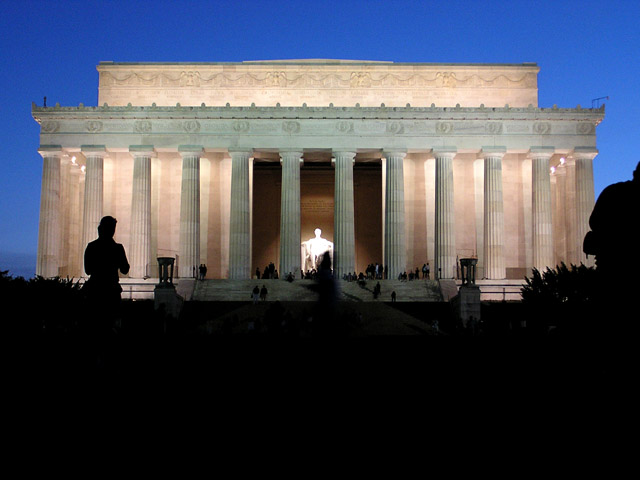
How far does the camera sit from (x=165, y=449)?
29.0ft

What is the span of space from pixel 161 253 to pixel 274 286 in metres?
11.5

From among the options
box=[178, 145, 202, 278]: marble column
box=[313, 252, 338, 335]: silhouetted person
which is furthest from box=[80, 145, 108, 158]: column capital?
box=[313, 252, 338, 335]: silhouetted person

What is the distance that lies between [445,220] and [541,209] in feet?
22.2

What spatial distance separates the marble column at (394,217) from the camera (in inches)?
1956

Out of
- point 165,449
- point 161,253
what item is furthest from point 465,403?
point 161,253

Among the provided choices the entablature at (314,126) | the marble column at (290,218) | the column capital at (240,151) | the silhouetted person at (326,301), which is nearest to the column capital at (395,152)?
the entablature at (314,126)

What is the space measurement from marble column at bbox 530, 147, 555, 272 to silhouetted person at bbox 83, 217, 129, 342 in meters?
41.9

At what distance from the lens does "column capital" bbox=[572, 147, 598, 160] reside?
5000 cm

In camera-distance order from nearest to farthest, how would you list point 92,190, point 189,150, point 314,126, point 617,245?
1. point 617,245
2. point 92,190
3. point 189,150
4. point 314,126

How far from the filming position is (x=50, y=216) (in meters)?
50.0

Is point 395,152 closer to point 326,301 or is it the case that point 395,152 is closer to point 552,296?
point 552,296

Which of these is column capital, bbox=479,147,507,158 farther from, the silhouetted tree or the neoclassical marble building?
the silhouetted tree

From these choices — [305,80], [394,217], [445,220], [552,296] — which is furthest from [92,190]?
[552,296]

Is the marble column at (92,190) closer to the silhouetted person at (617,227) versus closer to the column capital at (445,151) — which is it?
the column capital at (445,151)
